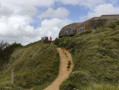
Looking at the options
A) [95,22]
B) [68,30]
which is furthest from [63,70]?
[68,30]

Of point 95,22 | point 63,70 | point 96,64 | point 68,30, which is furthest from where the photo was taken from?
point 68,30

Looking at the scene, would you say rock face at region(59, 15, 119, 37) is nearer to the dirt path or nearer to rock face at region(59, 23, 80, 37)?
rock face at region(59, 23, 80, 37)

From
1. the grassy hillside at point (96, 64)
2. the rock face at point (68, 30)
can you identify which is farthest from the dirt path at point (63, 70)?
the rock face at point (68, 30)

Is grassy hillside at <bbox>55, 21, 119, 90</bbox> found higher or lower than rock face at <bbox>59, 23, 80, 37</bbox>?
lower

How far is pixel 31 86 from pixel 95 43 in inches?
397

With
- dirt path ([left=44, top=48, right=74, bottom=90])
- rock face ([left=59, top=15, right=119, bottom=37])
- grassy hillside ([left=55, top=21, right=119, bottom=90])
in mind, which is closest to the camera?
grassy hillside ([left=55, top=21, right=119, bottom=90])

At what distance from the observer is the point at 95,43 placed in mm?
21000

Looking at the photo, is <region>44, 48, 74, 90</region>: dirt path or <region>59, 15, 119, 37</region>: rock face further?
<region>59, 15, 119, 37</region>: rock face

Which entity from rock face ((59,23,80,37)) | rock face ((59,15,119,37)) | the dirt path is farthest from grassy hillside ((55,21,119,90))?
rock face ((59,23,80,37))

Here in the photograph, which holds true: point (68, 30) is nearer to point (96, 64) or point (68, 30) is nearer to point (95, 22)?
point (95, 22)

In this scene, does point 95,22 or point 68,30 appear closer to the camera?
point 95,22

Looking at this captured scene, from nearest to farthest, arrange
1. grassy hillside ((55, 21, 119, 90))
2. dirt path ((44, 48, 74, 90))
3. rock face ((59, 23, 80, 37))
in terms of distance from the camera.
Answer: grassy hillside ((55, 21, 119, 90))
dirt path ((44, 48, 74, 90))
rock face ((59, 23, 80, 37))

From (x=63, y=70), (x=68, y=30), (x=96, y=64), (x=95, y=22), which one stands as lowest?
(x=63, y=70)

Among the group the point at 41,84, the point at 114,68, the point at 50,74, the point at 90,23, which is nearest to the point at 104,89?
the point at 114,68
